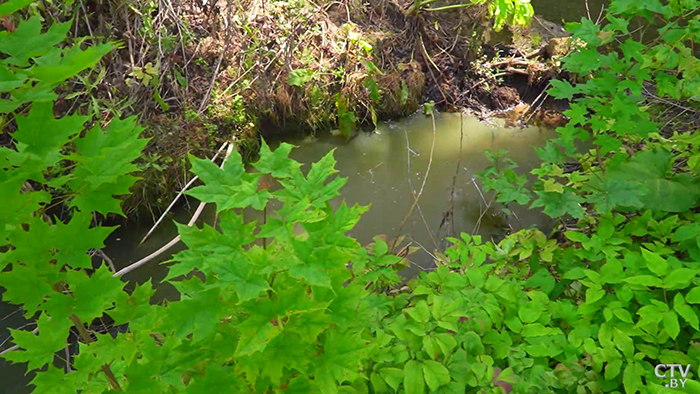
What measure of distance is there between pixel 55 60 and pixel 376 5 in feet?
12.4

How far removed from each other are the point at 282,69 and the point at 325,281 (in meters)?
2.85

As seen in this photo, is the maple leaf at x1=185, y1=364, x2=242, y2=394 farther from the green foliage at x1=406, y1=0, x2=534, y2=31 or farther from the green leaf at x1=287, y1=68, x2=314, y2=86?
the green foliage at x1=406, y1=0, x2=534, y2=31

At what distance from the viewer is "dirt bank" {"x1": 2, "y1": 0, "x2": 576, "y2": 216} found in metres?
2.92

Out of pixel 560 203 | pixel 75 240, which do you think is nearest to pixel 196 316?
pixel 75 240

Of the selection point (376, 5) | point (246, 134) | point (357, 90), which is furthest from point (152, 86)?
point (376, 5)

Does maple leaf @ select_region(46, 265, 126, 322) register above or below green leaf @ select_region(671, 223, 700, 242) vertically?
above

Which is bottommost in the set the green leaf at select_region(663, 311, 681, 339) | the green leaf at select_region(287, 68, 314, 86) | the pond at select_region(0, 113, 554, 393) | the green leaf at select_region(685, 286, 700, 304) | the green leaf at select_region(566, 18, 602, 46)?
the pond at select_region(0, 113, 554, 393)

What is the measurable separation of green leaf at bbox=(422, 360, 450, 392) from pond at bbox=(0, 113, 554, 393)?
1235 millimetres

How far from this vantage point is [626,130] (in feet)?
5.48

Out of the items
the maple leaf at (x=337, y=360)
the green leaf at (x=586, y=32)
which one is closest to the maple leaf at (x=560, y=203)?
the green leaf at (x=586, y=32)

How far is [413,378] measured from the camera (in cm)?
119

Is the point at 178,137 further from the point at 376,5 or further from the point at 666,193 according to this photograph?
the point at 666,193

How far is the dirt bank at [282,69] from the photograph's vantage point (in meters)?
2.92

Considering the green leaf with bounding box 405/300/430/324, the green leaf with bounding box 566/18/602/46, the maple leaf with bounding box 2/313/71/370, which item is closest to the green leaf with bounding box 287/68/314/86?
the green leaf with bounding box 566/18/602/46
